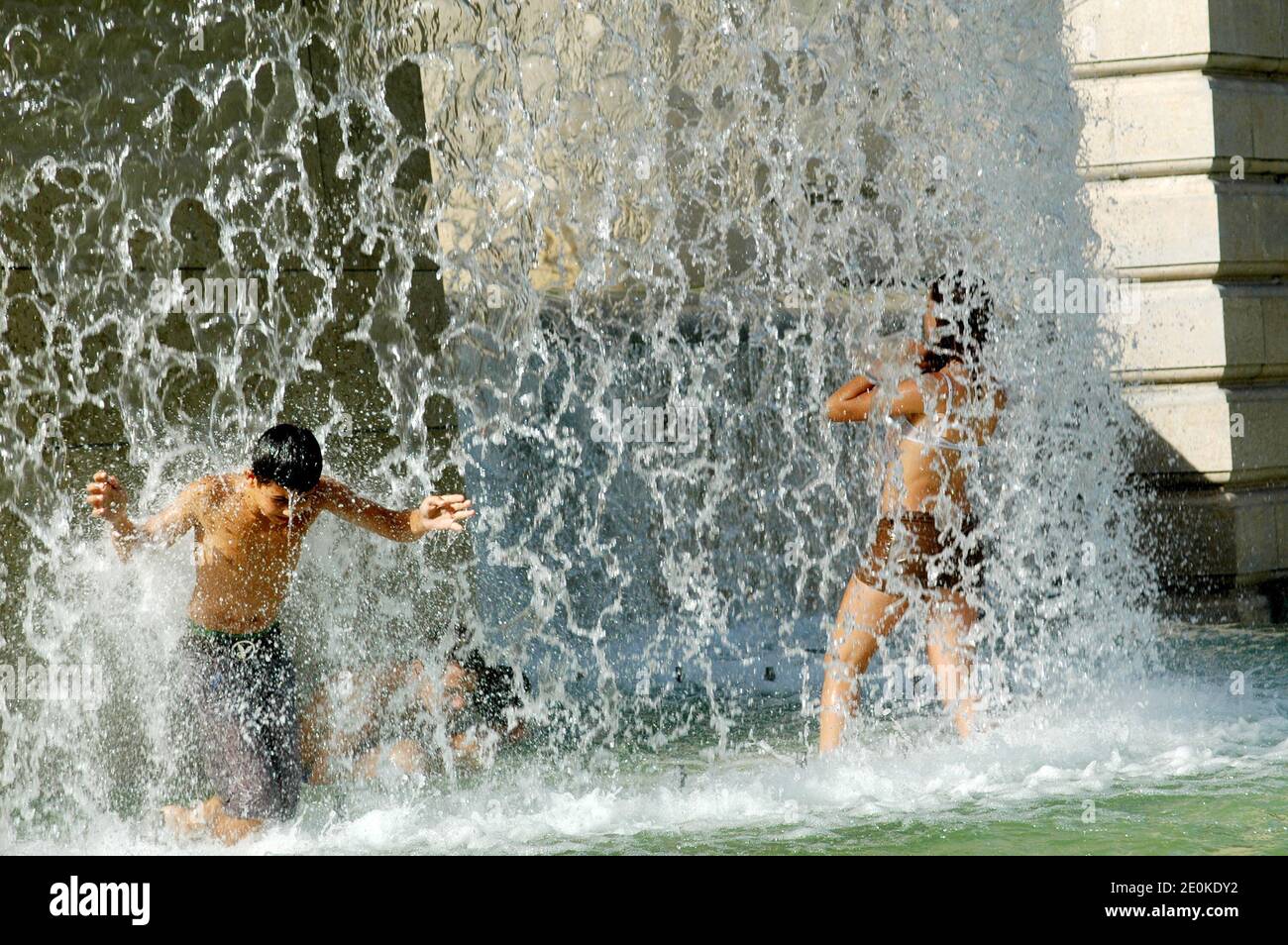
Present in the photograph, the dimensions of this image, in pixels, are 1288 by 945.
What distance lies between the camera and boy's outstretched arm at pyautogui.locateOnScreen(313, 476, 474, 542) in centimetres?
580

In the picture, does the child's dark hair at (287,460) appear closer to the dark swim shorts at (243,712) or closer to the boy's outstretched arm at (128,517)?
the boy's outstretched arm at (128,517)

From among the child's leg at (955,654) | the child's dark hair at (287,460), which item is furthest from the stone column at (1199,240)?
the child's dark hair at (287,460)

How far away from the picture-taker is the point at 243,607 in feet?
19.1

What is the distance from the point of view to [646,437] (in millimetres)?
8336

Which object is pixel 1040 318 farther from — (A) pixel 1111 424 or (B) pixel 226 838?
(B) pixel 226 838

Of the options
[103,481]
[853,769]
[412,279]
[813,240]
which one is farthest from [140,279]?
[853,769]

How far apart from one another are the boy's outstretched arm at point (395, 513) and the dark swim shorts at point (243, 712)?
1.75 ft

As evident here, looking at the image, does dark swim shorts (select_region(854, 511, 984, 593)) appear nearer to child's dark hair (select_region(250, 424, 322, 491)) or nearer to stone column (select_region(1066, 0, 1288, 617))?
child's dark hair (select_region(250, 424, 322, 491))

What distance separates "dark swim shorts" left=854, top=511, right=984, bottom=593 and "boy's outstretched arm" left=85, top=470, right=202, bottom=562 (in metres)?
2.71

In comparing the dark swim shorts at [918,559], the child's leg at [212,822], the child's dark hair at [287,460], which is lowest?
the child's leg at [212,822]

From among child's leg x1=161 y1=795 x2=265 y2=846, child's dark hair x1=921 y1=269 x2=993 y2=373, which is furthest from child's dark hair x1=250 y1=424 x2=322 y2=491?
child's dark hair x1=921 y1=269 x2=993 y2=373

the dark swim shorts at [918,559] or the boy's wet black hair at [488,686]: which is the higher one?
the dark swim shorts at [918,559]

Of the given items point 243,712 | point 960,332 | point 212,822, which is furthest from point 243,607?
point 960,332

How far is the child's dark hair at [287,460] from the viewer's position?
5.61 meters
